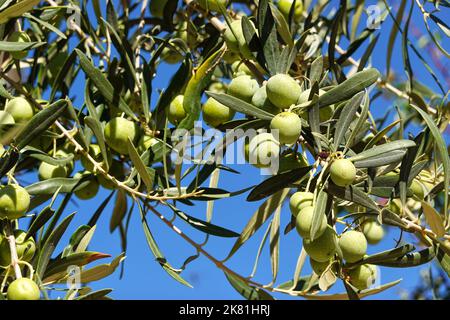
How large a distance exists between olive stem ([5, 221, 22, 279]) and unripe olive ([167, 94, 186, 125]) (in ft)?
1.51

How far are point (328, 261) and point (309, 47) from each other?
76 cm

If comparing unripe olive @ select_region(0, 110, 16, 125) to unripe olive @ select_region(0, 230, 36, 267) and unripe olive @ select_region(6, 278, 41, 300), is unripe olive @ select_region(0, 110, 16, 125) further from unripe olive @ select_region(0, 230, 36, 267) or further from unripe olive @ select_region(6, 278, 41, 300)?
unripe olive @ select_region(6, 278, 41, 300)

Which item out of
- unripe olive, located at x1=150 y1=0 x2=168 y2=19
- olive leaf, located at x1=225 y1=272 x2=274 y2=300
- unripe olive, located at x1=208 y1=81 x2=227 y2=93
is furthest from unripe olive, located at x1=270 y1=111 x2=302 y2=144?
unripe olive, located at x1=208 y1=81 x2=227 y2=93

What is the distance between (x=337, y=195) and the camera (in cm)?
123

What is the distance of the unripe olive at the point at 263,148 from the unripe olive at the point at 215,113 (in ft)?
0.69

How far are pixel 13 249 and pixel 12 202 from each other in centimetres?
10

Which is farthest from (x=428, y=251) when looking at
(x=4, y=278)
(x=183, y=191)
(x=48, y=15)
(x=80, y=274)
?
(x=48, y=15)

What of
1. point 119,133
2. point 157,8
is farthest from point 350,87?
point 157,8

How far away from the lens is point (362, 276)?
4.52 feet

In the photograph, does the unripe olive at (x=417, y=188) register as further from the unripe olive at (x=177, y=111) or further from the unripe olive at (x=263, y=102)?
the unripe olive at (x=177, y=111)

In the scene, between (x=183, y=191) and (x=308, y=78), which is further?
(x=183, y=191)

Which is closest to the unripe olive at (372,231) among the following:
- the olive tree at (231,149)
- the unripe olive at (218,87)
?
the olive tree at (231,149)

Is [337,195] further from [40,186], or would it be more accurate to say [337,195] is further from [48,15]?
[48,15]
